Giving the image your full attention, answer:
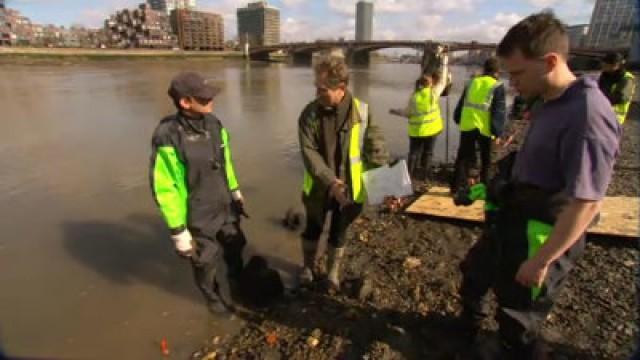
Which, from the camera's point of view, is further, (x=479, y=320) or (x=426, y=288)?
(x=426, y=288)

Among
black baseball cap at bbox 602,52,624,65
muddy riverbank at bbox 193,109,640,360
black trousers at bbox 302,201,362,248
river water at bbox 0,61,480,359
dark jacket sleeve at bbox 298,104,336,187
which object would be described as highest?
black baseball cap at bbox 602,52,624,65

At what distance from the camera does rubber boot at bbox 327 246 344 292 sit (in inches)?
154

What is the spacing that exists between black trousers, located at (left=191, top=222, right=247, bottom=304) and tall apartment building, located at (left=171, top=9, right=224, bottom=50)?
120 m

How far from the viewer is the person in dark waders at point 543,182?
5.65 feet

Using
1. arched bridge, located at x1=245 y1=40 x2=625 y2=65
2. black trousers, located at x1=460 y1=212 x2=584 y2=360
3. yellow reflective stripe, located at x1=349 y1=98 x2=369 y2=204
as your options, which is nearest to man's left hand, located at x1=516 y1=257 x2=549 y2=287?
black trousers, located at x1=460 y1=212 x2=584 y2=360

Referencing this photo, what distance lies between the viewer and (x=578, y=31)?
6975 cm

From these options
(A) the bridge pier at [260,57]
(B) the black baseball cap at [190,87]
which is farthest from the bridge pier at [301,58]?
(B) the black baseball cap at [190,87]

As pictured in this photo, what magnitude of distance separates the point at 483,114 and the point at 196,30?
127722 millimetres

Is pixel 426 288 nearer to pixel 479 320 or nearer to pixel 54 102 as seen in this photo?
pixel 479 320

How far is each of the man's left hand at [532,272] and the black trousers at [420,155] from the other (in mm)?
5240

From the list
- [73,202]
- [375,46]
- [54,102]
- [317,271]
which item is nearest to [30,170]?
[73,202]

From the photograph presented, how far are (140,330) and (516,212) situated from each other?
3329 mm

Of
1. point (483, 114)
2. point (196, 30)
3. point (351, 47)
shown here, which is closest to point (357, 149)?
point (483, 114)

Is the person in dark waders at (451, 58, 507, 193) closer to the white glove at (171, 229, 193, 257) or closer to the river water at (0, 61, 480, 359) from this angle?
the river water at (0, 61, 480, 359)
